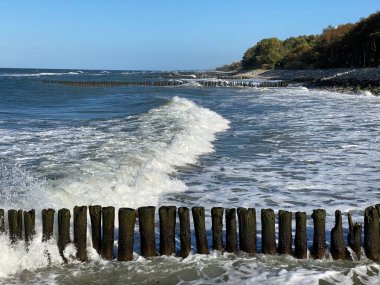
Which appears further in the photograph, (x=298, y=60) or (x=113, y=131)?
(x=298, y=60)

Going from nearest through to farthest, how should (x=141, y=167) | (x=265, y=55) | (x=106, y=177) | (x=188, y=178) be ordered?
(x=106, y=177) < (x=188, y=178) < (x=141, y=167) < (x=265, y=55)

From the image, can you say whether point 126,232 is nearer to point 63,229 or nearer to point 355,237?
point 63,229

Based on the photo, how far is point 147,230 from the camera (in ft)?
19.1

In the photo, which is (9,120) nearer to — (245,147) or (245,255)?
(245,147)

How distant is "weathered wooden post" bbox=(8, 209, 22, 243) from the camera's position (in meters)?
5.67

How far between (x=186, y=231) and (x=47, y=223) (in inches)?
65.4

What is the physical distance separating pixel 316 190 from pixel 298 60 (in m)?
90.2

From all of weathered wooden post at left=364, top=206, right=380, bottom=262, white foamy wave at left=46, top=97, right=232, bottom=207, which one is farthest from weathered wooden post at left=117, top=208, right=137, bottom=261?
weathered wooden post at left=364, top=206, right=380, bottom=262

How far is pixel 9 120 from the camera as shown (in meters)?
21.2

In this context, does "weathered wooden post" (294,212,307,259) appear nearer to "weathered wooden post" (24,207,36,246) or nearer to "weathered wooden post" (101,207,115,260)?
"weathered wooden post" (101,207,115,260)

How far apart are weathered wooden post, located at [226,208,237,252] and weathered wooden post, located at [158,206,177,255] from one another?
0.66m

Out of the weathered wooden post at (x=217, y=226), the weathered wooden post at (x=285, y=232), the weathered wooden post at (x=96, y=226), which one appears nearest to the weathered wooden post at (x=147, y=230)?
the weathered wooden post at (x=96, y=226)

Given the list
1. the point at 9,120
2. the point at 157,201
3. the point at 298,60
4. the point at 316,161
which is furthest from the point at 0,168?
the point at 298,60

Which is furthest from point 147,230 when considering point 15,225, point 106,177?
point 106,177
